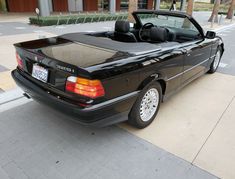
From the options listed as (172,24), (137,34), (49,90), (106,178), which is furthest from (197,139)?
(172,24)

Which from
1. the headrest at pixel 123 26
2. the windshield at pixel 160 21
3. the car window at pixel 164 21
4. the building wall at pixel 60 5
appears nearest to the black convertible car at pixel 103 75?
the headrest at pixel 123 26

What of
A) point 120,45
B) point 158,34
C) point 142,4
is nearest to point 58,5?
point 142,4

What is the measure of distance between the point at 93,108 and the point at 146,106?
1.00m

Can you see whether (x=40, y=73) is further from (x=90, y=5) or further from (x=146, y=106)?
(x=90, y=5)

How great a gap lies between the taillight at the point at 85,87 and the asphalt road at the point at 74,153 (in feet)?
1.20

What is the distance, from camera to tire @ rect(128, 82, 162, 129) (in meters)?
2.63

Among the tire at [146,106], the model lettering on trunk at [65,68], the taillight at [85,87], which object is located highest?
the model lettering on trunk at [65,68]

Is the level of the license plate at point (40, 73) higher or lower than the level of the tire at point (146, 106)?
higher

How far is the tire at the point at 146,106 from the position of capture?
263cm

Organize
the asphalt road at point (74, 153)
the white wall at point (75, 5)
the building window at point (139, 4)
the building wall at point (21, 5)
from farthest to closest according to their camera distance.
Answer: the building window at point (139, 4)
the white wall at point (75, 5)
the building wall at point (21, 5)
the asphalt road at point (74, 153)

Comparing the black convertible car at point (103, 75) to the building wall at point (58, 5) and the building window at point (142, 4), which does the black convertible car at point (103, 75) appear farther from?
the building window at point (142, 4)

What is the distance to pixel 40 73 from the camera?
2.42 meters

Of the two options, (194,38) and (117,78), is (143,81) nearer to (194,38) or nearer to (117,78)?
(117,78)

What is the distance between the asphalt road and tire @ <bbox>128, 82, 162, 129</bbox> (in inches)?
9.4
